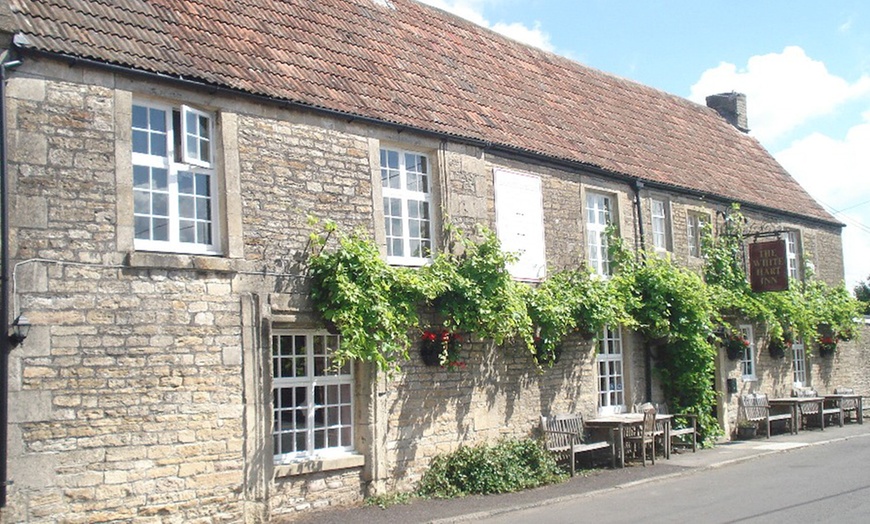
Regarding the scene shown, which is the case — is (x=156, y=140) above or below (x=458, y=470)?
above

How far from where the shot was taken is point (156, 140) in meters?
10.8

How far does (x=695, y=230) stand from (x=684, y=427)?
15.0 feet

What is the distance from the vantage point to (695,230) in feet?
66.3

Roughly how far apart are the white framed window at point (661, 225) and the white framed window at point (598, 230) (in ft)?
5.26

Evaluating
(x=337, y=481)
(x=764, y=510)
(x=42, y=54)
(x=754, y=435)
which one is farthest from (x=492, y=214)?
(x=754, y=435)

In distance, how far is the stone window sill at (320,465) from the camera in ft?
37.0

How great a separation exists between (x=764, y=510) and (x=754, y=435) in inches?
369

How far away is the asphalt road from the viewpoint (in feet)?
35.8

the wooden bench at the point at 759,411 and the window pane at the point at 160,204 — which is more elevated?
the window pane at the point at 160,204

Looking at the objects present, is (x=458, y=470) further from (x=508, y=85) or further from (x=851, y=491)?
(x=508, y=85)

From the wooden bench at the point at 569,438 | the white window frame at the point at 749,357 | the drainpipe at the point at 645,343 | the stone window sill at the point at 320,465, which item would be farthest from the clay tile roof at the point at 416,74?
the stone window sill at the point at 320,465

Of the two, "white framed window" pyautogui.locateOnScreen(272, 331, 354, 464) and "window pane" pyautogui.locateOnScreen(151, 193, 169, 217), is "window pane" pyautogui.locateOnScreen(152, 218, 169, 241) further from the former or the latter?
"white framed window" pyautogui.locateOnScreen(272, 331, 354, 464)

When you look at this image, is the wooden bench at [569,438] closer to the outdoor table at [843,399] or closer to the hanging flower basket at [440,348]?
the hanging flower basket at [440,348]

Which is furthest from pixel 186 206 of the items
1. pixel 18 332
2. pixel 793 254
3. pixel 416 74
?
pixel 793 254
